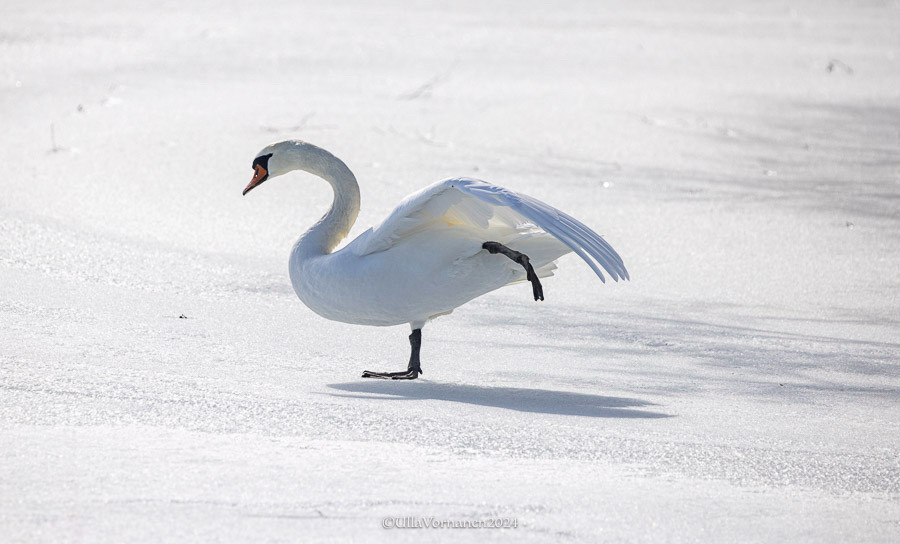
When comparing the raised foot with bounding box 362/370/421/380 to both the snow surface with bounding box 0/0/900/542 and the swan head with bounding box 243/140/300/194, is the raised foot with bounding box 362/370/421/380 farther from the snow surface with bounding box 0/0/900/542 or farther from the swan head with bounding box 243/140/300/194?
the swan head with bounding box 243/140/300/194

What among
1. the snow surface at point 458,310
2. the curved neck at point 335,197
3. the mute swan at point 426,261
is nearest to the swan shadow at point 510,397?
the snow surface at point 458,310

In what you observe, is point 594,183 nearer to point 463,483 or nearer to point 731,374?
point 731,374

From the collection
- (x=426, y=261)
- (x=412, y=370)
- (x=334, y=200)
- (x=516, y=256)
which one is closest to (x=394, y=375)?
(x=412, y=370)

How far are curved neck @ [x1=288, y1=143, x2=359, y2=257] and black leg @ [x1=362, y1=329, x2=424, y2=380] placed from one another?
442 mm

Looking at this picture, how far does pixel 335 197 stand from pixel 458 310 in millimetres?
753

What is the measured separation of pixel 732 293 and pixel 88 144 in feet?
13.0

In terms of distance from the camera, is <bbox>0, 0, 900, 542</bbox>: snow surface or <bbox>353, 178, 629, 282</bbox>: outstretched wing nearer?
<bbox>0, 0, 900, 542</bbox>: snow surface

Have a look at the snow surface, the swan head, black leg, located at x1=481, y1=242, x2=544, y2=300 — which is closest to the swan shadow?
the snow surface

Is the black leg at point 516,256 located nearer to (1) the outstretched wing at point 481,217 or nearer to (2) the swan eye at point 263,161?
(1) the outstretched wing at point 481,217

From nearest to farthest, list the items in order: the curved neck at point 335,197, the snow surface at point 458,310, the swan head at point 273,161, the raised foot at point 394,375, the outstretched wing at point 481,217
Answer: the snow surface at point 458,310 → the outstretched wing at point 481,217 → the raised foot at point 394,375 → the curved neck at point 335,197 → the swan head at point 273,161

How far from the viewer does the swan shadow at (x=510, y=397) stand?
3205mm

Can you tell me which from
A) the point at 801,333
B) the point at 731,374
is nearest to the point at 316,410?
the point at 731,374

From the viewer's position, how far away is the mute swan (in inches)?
140

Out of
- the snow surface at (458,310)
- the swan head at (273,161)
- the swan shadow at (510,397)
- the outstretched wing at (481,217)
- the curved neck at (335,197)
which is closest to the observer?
the snow surface at (458,310)
